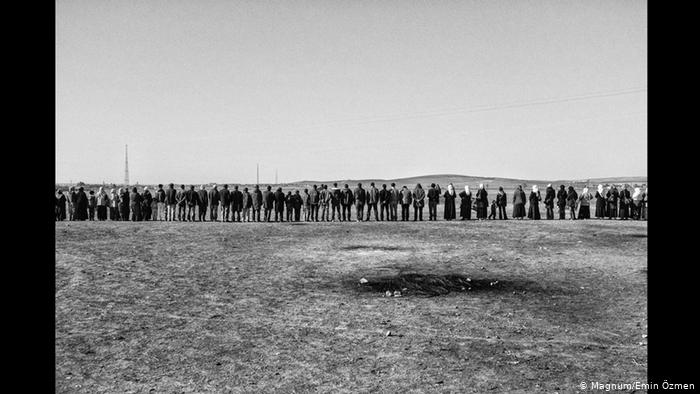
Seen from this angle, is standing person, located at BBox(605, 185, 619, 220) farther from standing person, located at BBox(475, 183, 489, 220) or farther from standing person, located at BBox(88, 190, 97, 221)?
standing person, located at BBox(88, 190, 97, 221)

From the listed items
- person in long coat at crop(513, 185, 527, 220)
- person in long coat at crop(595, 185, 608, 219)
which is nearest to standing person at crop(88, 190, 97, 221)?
person in long coat at crop(513, 185, 527, 220)

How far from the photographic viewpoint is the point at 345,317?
7773mm

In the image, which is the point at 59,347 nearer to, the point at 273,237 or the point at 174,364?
the point at 174,364

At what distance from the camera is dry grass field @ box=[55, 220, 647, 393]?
18.2 ft

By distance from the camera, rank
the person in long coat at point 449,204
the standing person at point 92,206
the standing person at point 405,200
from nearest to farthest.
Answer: the standing person at point 92,206 → the standing person at point 405,200 → the person in long coat at point 449,204

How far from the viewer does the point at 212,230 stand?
18.8 m

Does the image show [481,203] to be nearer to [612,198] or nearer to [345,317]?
[612,198]

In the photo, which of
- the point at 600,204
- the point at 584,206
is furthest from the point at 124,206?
the point at 600,204

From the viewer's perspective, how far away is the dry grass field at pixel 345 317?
5.54 meters

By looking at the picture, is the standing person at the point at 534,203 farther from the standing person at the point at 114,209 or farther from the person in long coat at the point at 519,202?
the standing person at the point at 114,209

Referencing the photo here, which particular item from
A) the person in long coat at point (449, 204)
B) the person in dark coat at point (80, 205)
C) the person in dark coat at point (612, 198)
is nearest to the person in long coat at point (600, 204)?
the person in dark coat at point (612, 198)
